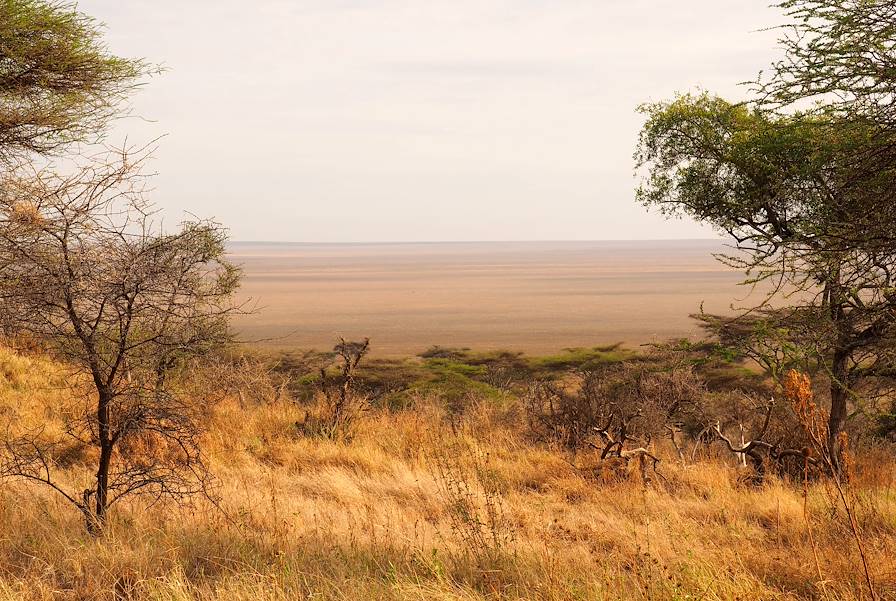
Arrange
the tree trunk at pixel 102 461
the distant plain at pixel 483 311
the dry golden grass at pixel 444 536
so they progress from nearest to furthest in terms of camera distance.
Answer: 1. the dry golden grass at pixel 444 536
2. the tree trunk at pixel 102 461
3. the distant plain at pixel 483 311

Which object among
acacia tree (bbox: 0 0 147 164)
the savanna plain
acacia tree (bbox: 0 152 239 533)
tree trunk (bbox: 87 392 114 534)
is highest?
acacia tree (bbox: 0 0 147 164)

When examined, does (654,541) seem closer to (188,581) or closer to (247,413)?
(188,581)

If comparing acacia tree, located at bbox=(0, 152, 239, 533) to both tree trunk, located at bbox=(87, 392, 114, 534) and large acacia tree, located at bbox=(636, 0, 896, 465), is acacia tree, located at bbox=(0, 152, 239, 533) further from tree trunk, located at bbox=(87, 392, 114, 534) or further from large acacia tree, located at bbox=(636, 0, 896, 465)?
large acacia tree, located at bbox=(636, 0, 896, 465)

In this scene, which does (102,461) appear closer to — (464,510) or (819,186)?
(464,510)

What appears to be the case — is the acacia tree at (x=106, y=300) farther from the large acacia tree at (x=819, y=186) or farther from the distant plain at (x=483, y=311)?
the distant plain at (x=483, y=311)

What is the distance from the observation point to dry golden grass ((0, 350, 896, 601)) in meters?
5.18

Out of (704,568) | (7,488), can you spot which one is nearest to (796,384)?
(704,568)

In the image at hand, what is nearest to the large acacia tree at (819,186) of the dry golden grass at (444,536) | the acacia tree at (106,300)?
the dry golden grass at (444,536)

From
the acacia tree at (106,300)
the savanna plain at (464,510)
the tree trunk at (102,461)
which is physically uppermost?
the acacia tree at (106,300)

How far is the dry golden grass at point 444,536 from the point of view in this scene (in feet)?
17.0

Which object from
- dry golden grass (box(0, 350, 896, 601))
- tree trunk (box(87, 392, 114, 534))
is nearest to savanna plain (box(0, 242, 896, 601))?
dry golden grass (box(0, 350, 896, 601))

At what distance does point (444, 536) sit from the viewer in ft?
22.1

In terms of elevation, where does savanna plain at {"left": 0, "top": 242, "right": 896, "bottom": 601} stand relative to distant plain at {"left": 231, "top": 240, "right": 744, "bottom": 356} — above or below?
above

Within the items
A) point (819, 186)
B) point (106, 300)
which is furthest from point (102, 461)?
point (819, 186)
